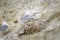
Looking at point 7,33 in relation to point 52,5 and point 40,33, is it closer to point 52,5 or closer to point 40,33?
point 40,33

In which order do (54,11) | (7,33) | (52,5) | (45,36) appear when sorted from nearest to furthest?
(45,36)
(7,33)
(54,11)
(52,5)

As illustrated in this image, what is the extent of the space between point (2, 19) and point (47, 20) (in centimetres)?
56

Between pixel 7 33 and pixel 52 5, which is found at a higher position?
pixel 52 5

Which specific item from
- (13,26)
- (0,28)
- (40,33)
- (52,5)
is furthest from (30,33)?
(52,5)

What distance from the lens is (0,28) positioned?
1648mm

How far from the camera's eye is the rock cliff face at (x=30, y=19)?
1.50m

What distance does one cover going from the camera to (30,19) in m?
1.74

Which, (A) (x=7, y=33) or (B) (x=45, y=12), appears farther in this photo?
(B) (x=45, y=12)

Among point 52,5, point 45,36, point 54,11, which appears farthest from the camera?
point 52,5

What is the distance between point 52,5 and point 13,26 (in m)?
0.59

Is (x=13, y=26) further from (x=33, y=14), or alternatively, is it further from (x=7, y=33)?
(x=33, y=14)

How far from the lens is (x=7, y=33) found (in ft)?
5.23

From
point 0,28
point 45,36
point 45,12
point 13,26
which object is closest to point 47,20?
point 45,12

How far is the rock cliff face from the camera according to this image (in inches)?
59.2
